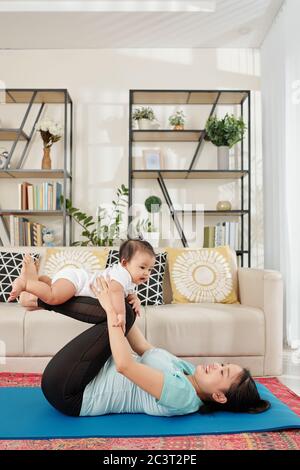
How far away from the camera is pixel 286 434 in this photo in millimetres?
1724

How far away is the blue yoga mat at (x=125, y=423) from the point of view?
5.49 ft

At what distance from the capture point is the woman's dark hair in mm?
1748

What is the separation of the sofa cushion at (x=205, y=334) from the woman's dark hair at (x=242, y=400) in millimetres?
766

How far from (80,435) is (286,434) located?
0.71m

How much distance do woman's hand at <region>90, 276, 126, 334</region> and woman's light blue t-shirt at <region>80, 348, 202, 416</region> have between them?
208mm

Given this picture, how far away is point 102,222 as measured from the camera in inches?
178

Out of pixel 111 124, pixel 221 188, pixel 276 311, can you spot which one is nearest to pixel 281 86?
pixel 221 188

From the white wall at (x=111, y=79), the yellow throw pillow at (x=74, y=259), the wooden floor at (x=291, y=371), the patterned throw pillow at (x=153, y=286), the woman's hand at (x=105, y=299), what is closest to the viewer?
the woman's hand at (x=105, y=299)

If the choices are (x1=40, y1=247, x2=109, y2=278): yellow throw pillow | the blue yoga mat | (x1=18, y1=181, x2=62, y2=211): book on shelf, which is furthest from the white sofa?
(x1=18, y1=181, x2=62, y2=211): book on shelf

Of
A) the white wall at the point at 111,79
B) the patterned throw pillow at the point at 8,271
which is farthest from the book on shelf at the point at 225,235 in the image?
the patterned throw pillow at the point at 8,271

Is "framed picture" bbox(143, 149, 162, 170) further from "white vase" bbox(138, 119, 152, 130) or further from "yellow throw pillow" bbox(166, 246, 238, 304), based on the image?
"yellow throw pillow" bbox(166, 246, 238, 304)

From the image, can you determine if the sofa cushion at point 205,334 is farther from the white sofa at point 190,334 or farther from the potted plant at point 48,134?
the potted plant at point 48,134

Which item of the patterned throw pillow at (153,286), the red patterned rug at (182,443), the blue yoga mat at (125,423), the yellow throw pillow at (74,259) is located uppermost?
the yellow throw pillow at (74,259)

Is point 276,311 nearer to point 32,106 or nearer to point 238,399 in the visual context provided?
point 238,399
